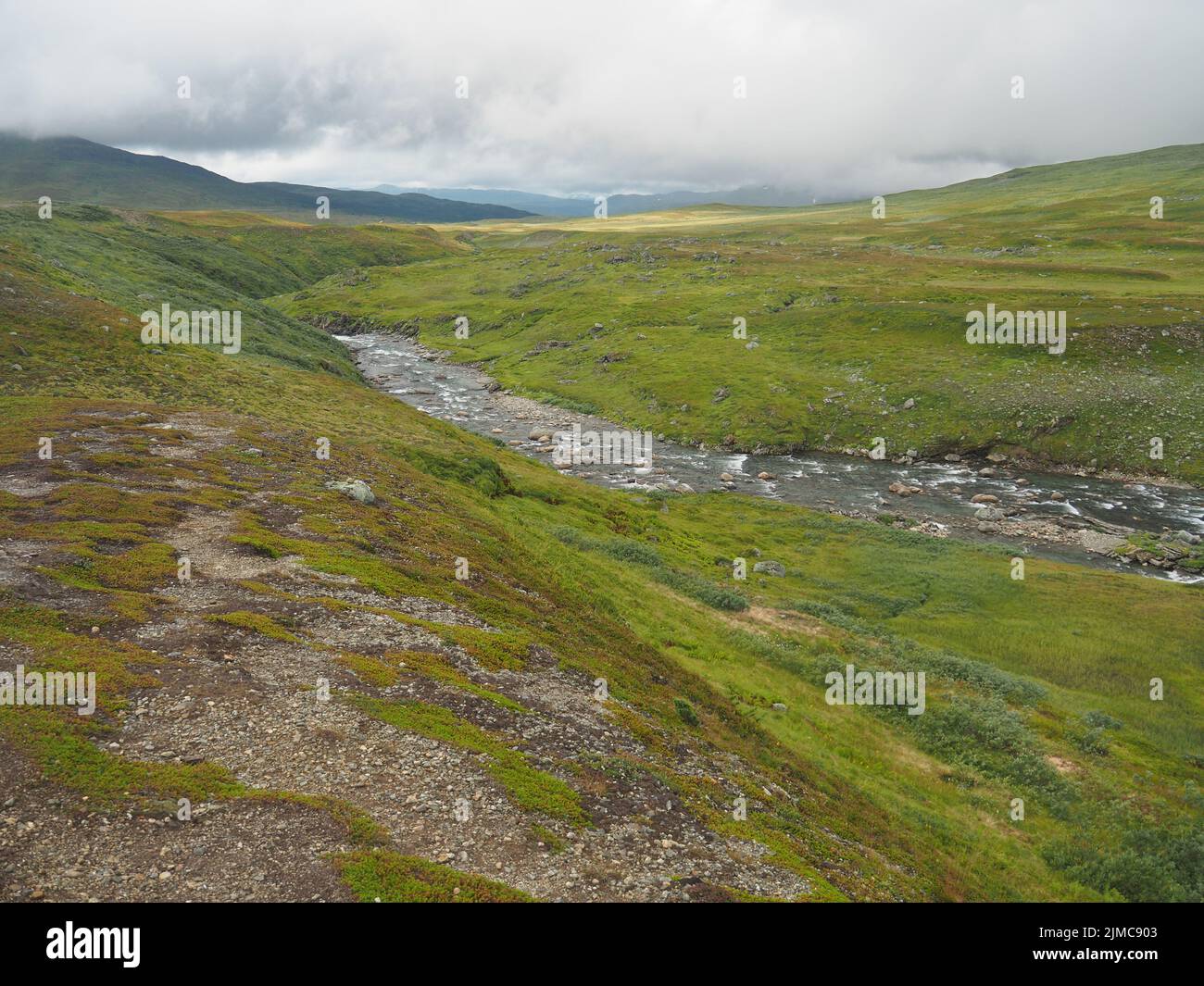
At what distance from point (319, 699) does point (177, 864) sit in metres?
5.89

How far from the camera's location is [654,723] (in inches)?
891

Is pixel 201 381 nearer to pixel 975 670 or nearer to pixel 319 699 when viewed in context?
pixel 319 699

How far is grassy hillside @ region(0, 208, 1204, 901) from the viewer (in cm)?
1441

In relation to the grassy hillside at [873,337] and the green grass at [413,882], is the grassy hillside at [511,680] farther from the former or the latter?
the grassy hillside at [873,337]

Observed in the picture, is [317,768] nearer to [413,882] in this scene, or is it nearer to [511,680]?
[413,882]

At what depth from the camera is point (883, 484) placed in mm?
71438

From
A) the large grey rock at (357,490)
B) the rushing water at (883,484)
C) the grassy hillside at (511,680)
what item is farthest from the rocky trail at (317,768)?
the rushing water at (883,484)

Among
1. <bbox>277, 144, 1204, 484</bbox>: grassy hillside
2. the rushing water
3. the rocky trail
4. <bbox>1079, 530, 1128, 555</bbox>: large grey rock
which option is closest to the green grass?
the rocky trail

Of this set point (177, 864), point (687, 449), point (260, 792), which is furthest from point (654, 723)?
point (687, 449)

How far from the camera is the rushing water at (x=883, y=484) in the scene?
6034 cm

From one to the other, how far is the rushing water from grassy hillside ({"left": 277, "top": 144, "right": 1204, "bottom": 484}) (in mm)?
3840

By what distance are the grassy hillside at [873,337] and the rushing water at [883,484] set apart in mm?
3840
